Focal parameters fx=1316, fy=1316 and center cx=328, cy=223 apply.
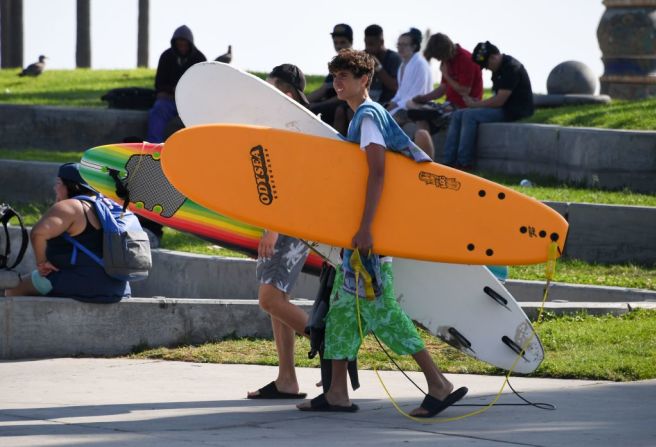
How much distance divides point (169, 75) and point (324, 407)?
9.40 metres

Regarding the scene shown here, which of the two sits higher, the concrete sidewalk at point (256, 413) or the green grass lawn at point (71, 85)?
the concrete sidewalk at point (256, 413)

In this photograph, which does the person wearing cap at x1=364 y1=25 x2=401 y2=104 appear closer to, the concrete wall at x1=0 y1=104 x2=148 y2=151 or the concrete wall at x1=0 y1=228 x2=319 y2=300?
the concrete wall at x1=0 y1=104 x2=148 y2=151

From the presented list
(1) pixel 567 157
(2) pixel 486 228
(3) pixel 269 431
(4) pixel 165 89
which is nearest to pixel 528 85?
(1) pixel 567 157

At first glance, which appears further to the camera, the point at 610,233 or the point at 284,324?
the point at 610,233

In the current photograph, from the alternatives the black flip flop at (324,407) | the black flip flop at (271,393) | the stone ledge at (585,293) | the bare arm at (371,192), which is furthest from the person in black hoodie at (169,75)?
the bare arm at (371,192)

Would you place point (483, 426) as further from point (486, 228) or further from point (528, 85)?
point (528, 85)

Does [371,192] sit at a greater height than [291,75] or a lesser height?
lesser

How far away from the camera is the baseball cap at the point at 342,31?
1359cm

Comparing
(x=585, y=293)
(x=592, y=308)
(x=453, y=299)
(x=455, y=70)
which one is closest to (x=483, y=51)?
(x=455, y=70)

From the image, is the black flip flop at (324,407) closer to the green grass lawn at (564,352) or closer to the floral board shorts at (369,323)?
the floral board shorts at (369,323)

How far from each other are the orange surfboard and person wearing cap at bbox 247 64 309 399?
32cm

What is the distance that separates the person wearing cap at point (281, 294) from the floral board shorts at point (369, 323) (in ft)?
1.70

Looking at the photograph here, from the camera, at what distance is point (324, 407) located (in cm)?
625

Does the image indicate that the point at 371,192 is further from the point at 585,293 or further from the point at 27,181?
the point at 27,181
